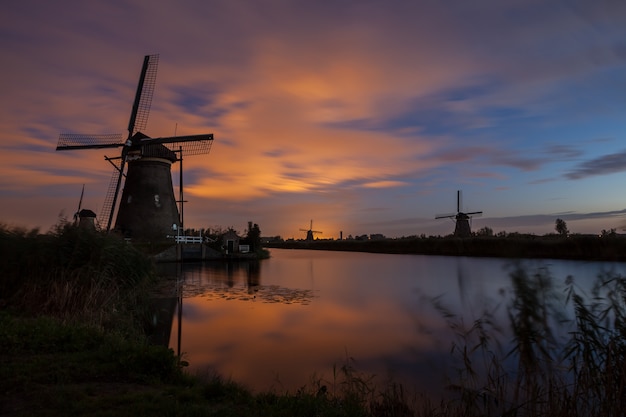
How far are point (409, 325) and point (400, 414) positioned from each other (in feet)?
23.6

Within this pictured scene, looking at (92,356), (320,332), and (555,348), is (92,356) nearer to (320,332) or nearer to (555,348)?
(555,348)

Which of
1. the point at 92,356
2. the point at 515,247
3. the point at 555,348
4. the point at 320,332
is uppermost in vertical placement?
the point at 515,247

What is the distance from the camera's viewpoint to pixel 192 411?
145 inches

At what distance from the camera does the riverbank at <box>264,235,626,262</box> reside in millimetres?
4930

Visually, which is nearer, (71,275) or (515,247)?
(515,247)

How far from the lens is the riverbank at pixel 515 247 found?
493 cm

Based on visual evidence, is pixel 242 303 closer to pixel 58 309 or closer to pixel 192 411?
pixel 58 309

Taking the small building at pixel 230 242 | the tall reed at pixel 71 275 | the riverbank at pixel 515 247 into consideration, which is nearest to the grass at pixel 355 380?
the riverbank at pixel 515 247

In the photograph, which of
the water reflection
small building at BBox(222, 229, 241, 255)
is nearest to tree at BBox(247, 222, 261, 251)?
small building at BBox(222, 229, 241, 255)

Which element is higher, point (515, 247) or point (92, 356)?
point (515, 247)

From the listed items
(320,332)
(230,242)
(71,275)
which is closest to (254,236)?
(230,242)

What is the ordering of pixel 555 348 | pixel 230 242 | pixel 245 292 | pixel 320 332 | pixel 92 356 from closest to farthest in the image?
pixel 555 348, pixel 92 356, pixel 320 332, pixel 245 292, pixel 230 242

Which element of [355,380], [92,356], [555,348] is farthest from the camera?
[355,380]

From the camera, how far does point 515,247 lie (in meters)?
4.68
